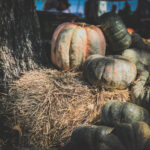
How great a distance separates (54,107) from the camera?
2668 millimetres

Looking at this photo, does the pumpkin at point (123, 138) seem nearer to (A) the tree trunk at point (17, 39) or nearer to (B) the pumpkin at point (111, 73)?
(B) the pumpkin at point (111, 73)

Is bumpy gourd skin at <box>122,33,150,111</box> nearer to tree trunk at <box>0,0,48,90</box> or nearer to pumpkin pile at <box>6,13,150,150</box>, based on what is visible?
pumpkin pile at <box>6,13,150,150</box>

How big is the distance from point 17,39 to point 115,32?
1.59m

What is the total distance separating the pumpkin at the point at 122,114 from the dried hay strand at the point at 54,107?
0.24 m

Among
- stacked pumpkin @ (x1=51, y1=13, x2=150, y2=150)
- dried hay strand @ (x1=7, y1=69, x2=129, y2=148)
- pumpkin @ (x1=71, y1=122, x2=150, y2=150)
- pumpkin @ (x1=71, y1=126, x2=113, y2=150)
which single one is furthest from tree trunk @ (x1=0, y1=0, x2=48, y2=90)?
pumpkin @ (x1=71, y1=122, x2=150, y2=150)

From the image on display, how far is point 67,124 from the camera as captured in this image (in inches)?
102

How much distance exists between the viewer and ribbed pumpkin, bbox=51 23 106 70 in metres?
3.21

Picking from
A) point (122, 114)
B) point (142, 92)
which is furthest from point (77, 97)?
point (142, 92)

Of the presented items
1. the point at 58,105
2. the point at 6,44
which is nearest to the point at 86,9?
the point at 6,44

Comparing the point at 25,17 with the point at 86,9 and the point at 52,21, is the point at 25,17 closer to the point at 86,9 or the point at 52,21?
the point at 52,21

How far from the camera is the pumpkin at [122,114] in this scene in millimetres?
2271

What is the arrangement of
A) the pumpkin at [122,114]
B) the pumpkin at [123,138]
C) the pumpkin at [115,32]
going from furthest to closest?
the pumpkin at [115,32] < the pumpkin at [122,114] < the pumpkin at [123,138]

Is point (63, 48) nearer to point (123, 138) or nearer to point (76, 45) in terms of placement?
point (76, 45)

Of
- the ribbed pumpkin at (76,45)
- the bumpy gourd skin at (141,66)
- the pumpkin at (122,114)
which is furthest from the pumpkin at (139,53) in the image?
the pumpkin at (122,114)
